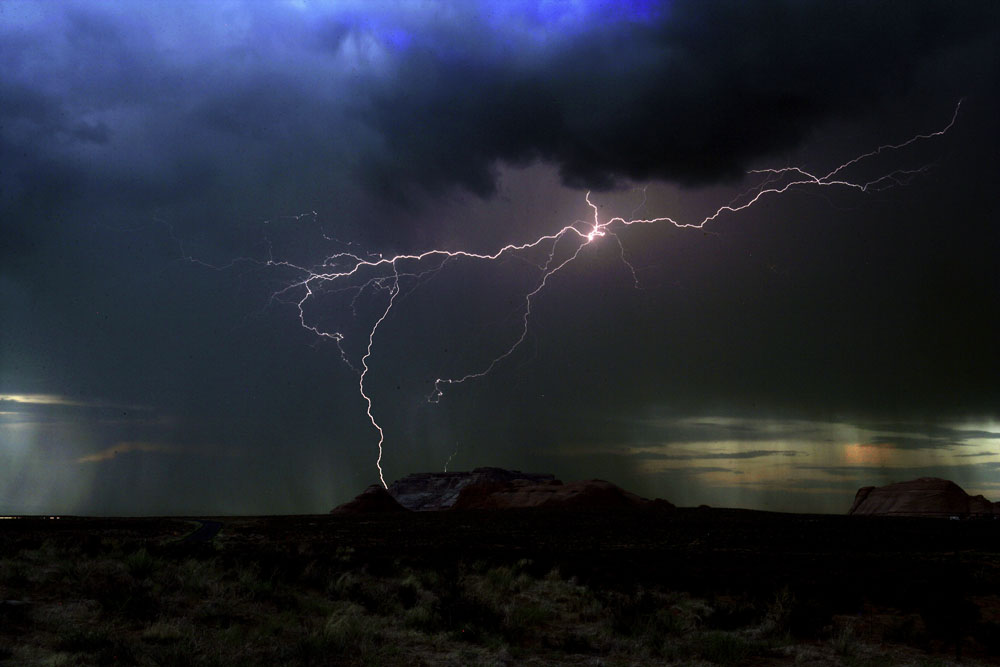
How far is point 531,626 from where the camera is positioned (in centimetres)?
1518

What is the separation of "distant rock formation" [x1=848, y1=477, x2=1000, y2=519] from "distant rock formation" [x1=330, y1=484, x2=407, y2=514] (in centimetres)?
6256

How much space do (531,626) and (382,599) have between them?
3.94 meters

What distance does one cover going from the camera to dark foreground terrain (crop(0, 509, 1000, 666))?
12156 millimetres

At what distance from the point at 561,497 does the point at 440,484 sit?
35614 mm

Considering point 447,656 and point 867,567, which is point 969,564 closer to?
point 867,567

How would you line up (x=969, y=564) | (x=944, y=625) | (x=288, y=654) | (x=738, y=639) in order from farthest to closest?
(x=969, y=564) < (x=944, y=625) < (x=738, y=639) < (x=288, y=654)

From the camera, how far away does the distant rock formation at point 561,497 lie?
278ft

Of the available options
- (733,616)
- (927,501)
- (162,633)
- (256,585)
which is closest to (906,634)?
(733,616)

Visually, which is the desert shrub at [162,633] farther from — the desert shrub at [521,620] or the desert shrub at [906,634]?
the desert shrub at [906,634]

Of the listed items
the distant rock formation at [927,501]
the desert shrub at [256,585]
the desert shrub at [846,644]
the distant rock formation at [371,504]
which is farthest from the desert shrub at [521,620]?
the distant rock formation at [927,501]

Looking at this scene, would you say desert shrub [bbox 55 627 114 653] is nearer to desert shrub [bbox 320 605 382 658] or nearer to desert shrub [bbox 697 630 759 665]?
desert shrub [bbox 320 605 382 658]

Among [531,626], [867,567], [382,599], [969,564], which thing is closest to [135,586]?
[382,599]

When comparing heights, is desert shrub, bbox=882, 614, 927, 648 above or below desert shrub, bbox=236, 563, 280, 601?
below

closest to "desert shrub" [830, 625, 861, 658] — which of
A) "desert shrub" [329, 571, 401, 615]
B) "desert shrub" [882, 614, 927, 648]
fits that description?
"desert shrub" [882, 614, 927, 648]
